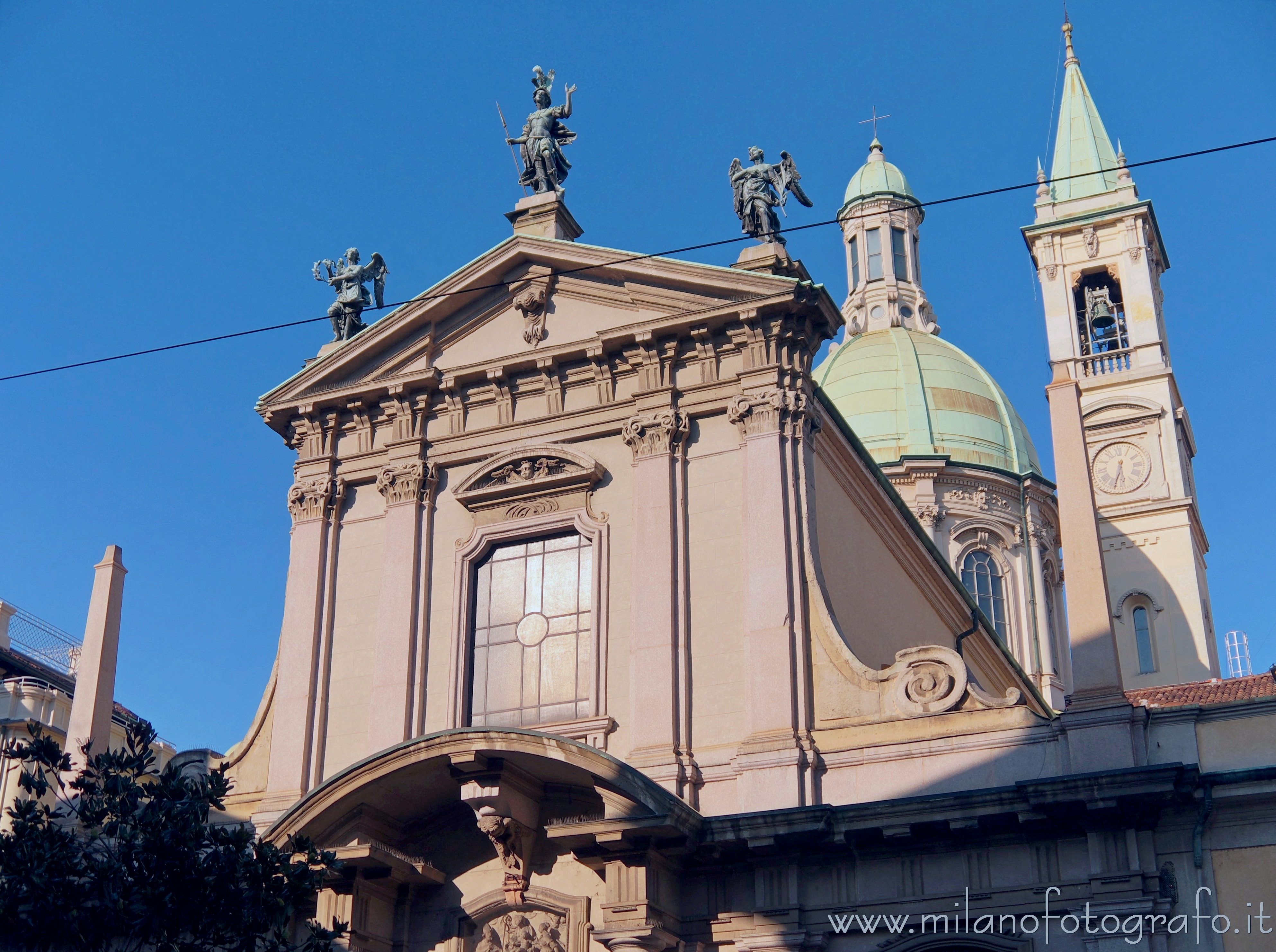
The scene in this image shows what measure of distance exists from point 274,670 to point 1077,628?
9.62 metres

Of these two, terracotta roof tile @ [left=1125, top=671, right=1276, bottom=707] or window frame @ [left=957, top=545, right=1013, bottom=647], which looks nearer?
terracotta roof tile @ [left=1125, top=671, right=1276, bottom=707]

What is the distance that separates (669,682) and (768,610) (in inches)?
51.3

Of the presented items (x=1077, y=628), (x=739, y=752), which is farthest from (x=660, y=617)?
(x=1077, y=628)

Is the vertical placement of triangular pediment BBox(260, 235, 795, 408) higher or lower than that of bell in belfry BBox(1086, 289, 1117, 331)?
lower

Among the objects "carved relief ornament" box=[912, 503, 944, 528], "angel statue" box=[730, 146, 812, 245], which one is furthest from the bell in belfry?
"angel statue" box=[730, 146, 812, 245]

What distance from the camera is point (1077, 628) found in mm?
15227

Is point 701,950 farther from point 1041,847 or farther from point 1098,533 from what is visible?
point 1098,533

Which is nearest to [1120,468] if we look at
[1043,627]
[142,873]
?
[1043,627]

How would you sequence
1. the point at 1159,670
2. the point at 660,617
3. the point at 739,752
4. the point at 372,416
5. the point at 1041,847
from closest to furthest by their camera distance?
the point at 1041,847, the point at 739,752, the point at 660,617, the point at 372,416, the point at 1159,670

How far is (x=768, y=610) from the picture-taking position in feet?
55.7

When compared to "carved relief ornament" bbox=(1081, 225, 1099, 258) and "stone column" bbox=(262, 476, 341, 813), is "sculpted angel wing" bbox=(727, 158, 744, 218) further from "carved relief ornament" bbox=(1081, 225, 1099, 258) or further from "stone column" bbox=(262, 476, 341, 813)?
"carved relief ornament" bbox=(1081, 225, 1099, 258)

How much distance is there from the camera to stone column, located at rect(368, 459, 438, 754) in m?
18.1

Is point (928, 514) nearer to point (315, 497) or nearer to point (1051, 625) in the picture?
point (1051, 625)

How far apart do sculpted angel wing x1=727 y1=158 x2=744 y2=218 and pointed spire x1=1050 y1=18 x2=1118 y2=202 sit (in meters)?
30.1
